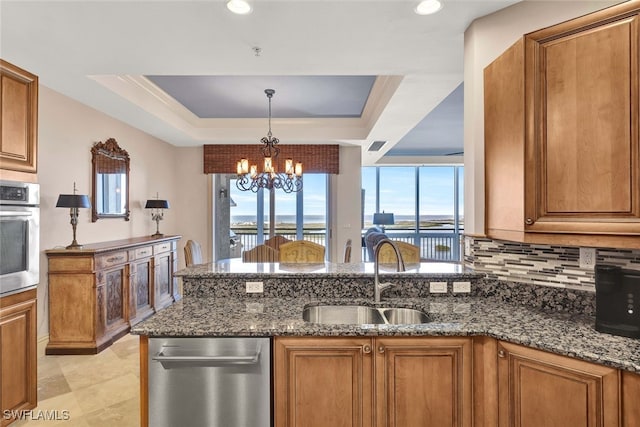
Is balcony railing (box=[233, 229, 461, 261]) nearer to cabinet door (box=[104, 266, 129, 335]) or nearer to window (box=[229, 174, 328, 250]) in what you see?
window (box=[229, 174, 328, 250])

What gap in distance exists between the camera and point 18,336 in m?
2.20

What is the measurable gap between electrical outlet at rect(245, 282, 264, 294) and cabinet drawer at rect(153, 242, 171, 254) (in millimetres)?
2851

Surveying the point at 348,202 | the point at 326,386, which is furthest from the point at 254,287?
the point at 348,202

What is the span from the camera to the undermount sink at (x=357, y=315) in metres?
1.98

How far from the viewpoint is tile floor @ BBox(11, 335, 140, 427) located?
7.62 feet

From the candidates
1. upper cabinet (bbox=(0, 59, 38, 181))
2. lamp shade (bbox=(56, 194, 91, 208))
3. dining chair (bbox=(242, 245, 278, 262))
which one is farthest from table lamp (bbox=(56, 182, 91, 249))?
dining chair (bbox=(242, 245, 278, 262))

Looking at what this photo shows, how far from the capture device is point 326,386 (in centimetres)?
154

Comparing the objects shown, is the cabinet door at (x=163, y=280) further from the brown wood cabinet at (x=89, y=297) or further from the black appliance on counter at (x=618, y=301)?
the black appliance on counter at (x=618, y=301)

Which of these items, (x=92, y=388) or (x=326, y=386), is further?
(x=92, y=388)

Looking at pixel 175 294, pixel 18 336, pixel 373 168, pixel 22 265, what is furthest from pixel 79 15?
pixel 373 168

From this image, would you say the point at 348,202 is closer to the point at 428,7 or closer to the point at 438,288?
the point at 438,288

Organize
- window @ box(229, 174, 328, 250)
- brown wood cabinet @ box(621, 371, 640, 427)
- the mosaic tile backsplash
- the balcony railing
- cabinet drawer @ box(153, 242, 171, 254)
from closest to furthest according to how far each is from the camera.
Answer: brown wood cabinet @ box(621, 371, 640, 427)
the mosaic tile backsplash
cabinet drawer @ box(153, 242, 171, 254)
window @ box(229, 174, 328, 250)
the balcony railing

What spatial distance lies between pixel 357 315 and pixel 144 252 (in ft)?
10.4

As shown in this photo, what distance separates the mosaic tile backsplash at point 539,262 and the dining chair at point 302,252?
1.51 metres
